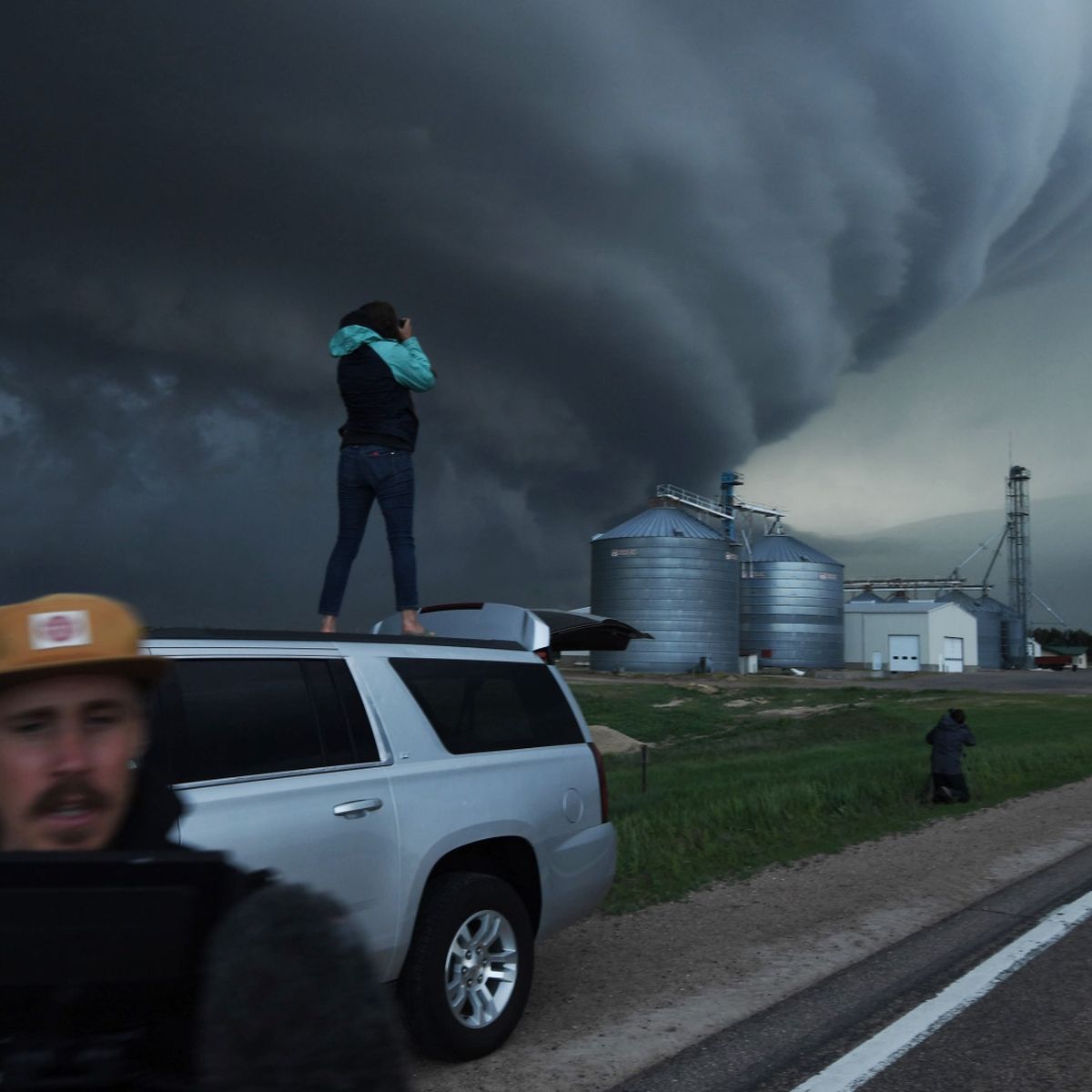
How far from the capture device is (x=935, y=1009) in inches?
225

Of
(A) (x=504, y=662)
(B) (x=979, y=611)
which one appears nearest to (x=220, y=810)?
(A) (x=504, y=662)

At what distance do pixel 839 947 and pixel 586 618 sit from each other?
3.27 m

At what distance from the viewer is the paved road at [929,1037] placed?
4820 mm

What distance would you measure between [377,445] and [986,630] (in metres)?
112

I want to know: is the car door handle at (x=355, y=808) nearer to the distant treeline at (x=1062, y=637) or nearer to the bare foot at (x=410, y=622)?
the bare foot at (x=410, y=622)

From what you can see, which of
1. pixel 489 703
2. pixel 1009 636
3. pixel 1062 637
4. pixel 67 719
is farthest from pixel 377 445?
pixel 1062 637

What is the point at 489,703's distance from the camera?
5.82 meters

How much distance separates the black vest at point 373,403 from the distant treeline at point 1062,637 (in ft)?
578

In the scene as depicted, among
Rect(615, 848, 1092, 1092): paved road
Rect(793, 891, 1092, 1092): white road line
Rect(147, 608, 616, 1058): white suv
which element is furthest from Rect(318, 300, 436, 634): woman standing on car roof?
Rect(793, 891, 1092, 1092): white road line

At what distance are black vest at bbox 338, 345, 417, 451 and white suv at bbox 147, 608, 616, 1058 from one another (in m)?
1.85

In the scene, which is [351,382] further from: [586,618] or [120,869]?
[120,869]

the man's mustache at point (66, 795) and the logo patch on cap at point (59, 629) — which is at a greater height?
the logo patch on cap at point (59, 629)

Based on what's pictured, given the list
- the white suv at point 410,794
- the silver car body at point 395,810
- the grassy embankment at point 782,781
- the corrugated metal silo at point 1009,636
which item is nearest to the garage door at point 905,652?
the corrugated metal silo at point 1009,636

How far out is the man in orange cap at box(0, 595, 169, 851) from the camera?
1.55 metres
